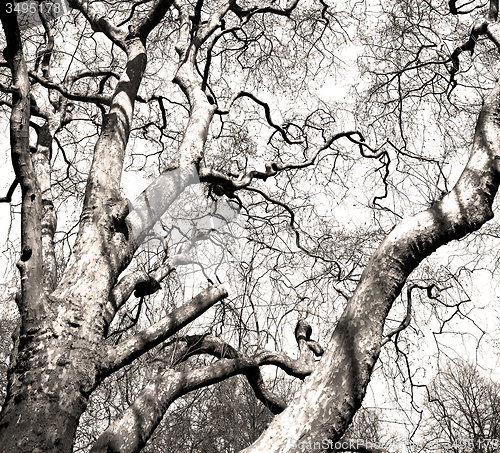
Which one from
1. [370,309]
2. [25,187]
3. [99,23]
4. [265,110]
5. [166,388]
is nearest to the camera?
[370,309]

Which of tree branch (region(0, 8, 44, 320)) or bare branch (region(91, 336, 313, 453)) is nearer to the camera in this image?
tree branch (region(0, 8, 44, 320))

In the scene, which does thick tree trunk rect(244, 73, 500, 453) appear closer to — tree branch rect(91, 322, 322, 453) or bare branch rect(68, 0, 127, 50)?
tree branch rect(91, 322, 322, 453)

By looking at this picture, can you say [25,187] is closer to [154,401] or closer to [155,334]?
[155,334]

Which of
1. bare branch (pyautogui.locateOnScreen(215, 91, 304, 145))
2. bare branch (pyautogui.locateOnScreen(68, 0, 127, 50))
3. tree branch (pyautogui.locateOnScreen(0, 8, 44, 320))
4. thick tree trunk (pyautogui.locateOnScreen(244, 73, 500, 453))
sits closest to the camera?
thick tree trunk (pyautogui.locateOnScreen(244, 73, 500, 453))

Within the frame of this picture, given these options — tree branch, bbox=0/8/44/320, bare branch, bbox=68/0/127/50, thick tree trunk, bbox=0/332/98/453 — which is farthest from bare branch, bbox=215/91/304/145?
thick tree trunk, bbox=0/332/98/453

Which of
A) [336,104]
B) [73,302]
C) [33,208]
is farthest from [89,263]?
[336,104]

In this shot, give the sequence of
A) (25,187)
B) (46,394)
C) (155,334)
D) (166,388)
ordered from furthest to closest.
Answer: (166,388)
(155,334)
(25,187)
(46,394)

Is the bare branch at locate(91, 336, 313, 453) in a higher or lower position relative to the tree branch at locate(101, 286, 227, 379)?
lower

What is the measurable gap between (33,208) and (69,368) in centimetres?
85

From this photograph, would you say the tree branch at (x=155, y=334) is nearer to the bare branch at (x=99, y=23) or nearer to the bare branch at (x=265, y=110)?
the bare branch at (x=265, y=110)

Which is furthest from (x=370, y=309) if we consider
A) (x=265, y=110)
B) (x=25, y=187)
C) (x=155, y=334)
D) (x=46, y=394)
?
Result: (x=265, y=110)

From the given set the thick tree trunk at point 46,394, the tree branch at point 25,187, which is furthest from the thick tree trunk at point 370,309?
the tree branch at point 25,187

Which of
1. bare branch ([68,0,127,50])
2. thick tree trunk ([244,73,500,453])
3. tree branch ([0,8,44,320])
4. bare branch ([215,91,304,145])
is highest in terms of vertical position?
bare branch ([68,0,127,50])

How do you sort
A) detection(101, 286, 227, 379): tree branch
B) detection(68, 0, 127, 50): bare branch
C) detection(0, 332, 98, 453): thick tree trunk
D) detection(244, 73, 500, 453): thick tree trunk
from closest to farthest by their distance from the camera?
detection(244, 73, 500, 453): thick tree trunk < detection(0, 332, 98, 453): thick tree trunk < detection(101, 286, 227, 379): tree branch < detection(68, 0, 127, 50): bare branch
